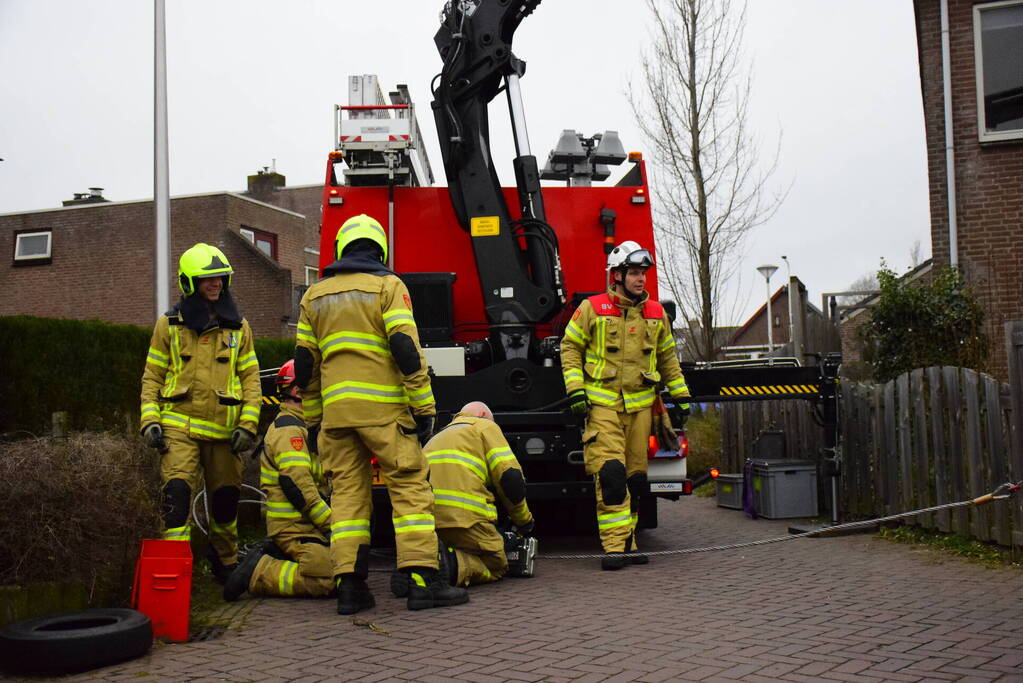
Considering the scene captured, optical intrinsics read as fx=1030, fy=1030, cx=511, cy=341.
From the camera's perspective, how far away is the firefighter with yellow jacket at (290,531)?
5.93 metres

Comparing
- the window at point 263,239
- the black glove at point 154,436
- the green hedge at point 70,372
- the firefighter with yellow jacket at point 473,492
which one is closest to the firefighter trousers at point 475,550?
the firefighter with yellow jacket at point 473,492

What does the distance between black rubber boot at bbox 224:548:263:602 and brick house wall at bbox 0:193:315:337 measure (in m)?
25.0

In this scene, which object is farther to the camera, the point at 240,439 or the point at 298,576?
the point at 240,439

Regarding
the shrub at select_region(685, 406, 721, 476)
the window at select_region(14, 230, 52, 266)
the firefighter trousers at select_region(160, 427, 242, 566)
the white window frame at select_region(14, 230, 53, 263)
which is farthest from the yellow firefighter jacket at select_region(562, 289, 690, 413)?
the window at select_region(14, 230, 52, 266)

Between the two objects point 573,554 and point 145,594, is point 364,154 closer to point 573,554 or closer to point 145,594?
point 573,554

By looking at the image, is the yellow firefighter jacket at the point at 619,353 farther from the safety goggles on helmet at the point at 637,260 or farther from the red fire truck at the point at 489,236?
the red fire truck at the point at 489,236

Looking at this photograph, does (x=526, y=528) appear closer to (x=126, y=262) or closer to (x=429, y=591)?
(x=429, y=591)

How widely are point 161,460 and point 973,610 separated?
4490 mm

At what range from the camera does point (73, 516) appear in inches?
191

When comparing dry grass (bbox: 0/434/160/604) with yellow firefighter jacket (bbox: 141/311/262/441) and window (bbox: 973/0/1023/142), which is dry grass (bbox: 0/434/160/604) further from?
window (bbox: 973/0/1023/142)

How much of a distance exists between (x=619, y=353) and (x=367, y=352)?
2.32 m

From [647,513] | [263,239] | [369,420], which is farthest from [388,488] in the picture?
[263,239]

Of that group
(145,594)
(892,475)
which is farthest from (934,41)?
(145,594)

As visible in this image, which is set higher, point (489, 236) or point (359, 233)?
point (489, 236)
